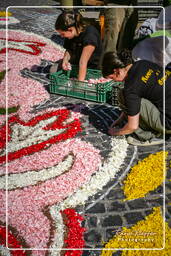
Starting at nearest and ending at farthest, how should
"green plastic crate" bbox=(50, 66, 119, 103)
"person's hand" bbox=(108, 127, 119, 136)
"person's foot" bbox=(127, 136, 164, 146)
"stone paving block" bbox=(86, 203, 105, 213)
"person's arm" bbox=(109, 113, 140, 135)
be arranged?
"stone paving block" bbox=(86, 203, 105, 213), "person's arm" bbox=(109, 113, 140, 135), "person's foot" bbox=(127, 136, 164, 146), "person's hand" bbox=(108, 127, 119, 136), "green plastic crate" bbox=(50, 66, 119, 103)

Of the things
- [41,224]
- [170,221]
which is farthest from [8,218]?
[170,221]

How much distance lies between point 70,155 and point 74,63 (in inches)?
145

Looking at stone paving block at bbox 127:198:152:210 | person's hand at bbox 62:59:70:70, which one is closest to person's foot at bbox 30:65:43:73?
person's hand at bbox 62:59:70:70

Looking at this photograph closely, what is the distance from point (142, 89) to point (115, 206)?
193cm

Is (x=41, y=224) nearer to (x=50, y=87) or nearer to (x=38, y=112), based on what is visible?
(x=38, y=112)

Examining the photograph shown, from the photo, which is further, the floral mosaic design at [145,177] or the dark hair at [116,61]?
the dark hair at [116,61]

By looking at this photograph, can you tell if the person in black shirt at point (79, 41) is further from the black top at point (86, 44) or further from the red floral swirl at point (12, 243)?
the red floral swirl at point (12, 243)

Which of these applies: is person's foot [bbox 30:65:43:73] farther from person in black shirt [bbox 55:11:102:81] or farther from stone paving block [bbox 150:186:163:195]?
stone paving block [bbox 150:186:163:195]

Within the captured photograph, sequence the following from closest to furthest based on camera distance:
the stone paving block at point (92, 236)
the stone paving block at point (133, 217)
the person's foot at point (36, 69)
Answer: the stone paving block at point (92, 236)
the stone paving block at point (133, 217)
the person's foot at point (36, 69)

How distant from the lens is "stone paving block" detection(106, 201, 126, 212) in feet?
14.0

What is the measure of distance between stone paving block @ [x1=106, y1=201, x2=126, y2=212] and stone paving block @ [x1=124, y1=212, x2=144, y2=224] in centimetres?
13

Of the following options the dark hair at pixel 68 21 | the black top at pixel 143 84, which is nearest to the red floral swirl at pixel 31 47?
the dark hair at pixel 68 21

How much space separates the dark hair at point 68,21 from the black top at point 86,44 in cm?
31

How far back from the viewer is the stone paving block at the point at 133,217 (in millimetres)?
4070
